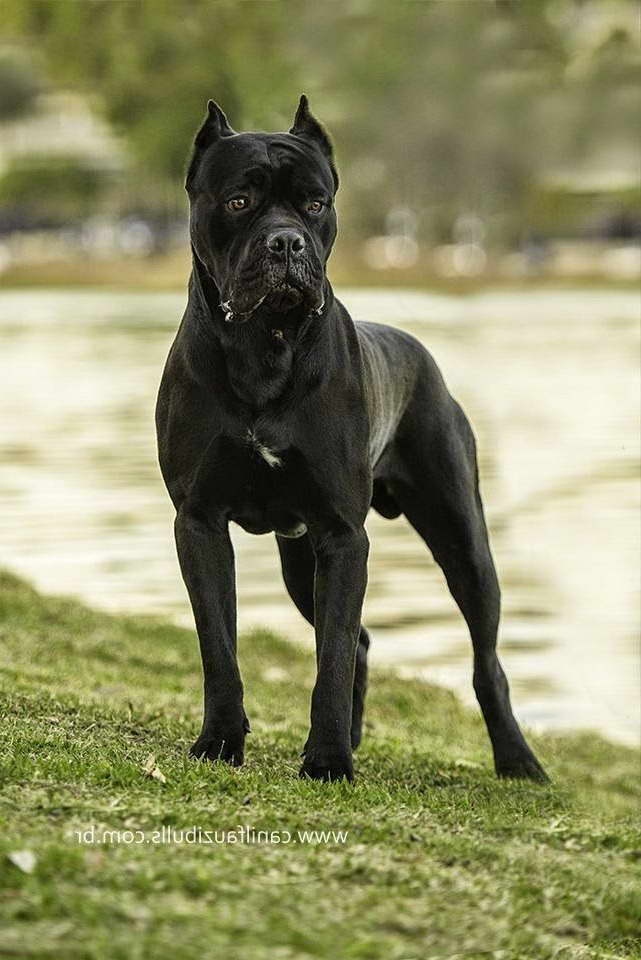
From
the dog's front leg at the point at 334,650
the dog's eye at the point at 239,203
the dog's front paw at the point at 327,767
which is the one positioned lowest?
the dog's front paw at the point at 327,767

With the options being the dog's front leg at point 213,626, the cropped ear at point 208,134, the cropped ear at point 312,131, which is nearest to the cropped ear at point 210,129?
the cropped ear at point 208,134

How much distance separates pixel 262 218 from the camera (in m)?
5.74

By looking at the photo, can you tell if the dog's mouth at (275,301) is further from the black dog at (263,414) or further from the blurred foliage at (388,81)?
the blurred foliage at (388,81)

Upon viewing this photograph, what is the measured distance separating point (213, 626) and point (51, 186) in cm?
10723

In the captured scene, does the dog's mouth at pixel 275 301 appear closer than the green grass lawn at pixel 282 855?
No

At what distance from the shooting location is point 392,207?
89188 mm

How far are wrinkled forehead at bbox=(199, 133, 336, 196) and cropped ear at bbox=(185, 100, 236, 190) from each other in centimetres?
6

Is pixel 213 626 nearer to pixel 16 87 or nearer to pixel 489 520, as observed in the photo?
pixel 489 520

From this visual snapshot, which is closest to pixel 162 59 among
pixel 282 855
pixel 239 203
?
pixel 239 203

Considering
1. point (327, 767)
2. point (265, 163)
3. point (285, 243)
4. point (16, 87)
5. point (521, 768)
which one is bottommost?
point (521, 768)

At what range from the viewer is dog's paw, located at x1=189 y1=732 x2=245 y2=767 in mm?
5914

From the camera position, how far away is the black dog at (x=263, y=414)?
5.79m

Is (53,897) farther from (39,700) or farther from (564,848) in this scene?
(39,700)

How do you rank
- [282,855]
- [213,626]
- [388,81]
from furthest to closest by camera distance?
[388,81] → [213,626] → [282,855]
